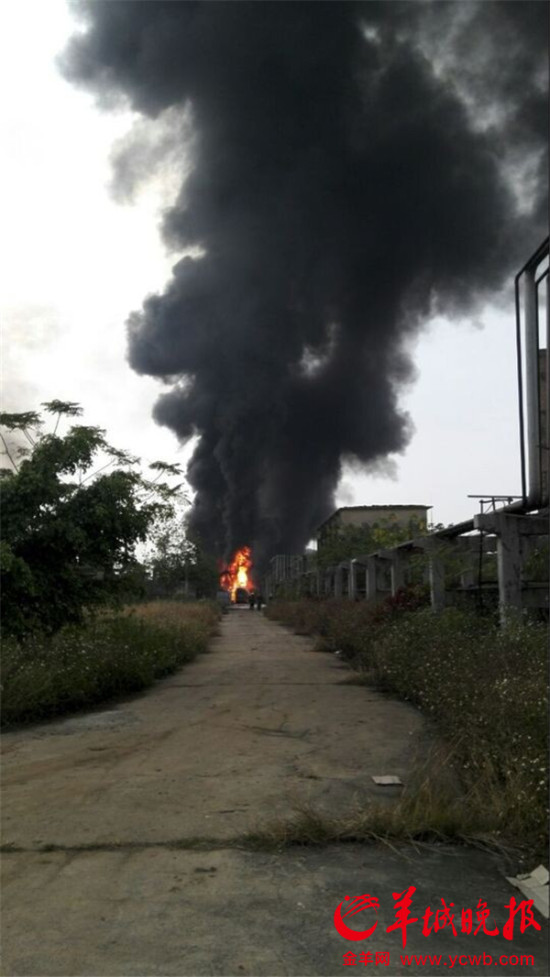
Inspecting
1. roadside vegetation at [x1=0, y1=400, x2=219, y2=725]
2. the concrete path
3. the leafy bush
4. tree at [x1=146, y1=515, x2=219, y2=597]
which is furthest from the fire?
the concrete path

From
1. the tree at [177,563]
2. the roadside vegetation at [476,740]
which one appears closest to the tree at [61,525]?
the roadside vegetation at [476,740]

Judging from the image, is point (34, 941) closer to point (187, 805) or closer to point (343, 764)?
point (187, 805)

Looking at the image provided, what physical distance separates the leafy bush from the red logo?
6349 mm

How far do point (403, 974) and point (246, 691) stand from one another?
334 inches

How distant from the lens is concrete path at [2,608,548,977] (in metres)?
3.40

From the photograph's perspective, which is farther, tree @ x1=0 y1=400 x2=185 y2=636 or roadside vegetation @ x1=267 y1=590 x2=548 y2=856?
tree @ x1=0 y1=400 x2=185 y2=636

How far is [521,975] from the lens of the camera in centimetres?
316

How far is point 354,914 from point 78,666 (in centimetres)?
745

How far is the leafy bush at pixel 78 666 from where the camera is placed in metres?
9.55

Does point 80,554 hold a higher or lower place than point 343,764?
higher

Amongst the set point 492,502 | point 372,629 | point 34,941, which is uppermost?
point 492,502

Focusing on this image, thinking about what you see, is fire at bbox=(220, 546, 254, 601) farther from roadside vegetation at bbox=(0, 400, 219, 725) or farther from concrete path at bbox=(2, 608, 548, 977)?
concrete path at bbox=(2, 608, 548, 977)

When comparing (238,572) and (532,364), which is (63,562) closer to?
(532,364)

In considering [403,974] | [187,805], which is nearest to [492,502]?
[187,805]
